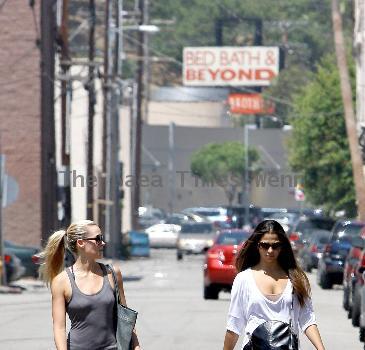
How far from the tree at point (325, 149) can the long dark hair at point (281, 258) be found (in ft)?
171

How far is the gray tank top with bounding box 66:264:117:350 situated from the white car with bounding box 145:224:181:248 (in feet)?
203

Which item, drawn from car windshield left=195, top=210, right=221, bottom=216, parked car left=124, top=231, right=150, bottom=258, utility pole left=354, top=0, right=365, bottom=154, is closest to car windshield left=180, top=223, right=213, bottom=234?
parked car left=124, top=231, right=150, bottom=258

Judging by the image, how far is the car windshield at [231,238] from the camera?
32312 mm

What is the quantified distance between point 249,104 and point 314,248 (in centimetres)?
8092

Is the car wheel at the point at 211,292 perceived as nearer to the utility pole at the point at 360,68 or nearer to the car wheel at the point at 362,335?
the car wheel at the point at 362,335

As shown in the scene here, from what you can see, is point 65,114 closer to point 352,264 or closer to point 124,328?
point 352,264

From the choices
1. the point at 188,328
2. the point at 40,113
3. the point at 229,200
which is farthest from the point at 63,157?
the point at 229,200

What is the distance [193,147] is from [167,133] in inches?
159

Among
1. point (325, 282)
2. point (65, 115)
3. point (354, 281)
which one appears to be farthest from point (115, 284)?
point (65, 115)

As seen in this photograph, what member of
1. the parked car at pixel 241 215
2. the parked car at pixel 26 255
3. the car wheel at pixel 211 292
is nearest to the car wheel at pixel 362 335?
the car wheel at pixel 211 292

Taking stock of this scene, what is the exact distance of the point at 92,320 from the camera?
9.31 m

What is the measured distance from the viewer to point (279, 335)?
9.36 m

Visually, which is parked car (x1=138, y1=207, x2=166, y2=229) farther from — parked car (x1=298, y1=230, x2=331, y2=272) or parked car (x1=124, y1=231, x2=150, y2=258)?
parked car (x1=298, y1=230, x2=331, y2=272)

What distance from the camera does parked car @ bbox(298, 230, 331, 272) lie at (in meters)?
45.6
